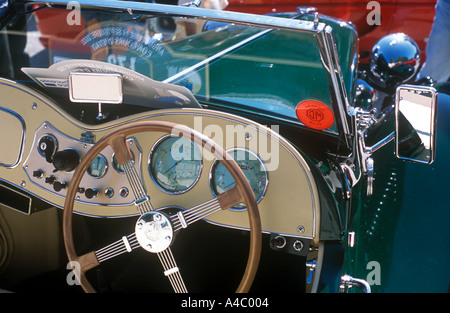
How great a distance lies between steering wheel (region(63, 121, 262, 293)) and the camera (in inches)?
54.2

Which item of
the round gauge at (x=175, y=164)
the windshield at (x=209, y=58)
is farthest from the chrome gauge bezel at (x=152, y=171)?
the windshield at (x=209, y=58)

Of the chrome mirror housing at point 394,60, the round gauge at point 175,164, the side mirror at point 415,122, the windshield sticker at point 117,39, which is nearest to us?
the side mirror at point 415,122

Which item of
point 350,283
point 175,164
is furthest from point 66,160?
point 350,283

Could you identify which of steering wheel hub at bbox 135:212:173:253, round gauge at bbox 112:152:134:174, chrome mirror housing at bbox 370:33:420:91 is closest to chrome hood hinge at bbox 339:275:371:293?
steering wheel hub at bbox 135:212:173:253

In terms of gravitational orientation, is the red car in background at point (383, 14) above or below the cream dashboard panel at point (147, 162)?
above

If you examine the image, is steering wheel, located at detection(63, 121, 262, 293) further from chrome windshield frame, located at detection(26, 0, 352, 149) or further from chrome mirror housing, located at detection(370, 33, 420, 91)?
chrome mirror housing, located at detection(370, 33, 420, 91)

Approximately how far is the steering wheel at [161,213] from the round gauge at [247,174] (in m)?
0.12

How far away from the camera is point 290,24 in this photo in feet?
4.97

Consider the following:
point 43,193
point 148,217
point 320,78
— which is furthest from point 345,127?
point 43,193

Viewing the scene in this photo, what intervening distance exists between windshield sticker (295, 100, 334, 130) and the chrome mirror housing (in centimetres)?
96

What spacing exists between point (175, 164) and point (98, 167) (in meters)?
0.28

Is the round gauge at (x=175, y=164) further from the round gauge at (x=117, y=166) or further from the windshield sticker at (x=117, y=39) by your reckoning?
the windshield sticker at (x=117, y=39)

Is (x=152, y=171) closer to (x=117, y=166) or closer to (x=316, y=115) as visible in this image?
(x=117, y=166)

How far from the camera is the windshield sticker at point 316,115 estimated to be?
166 cm
